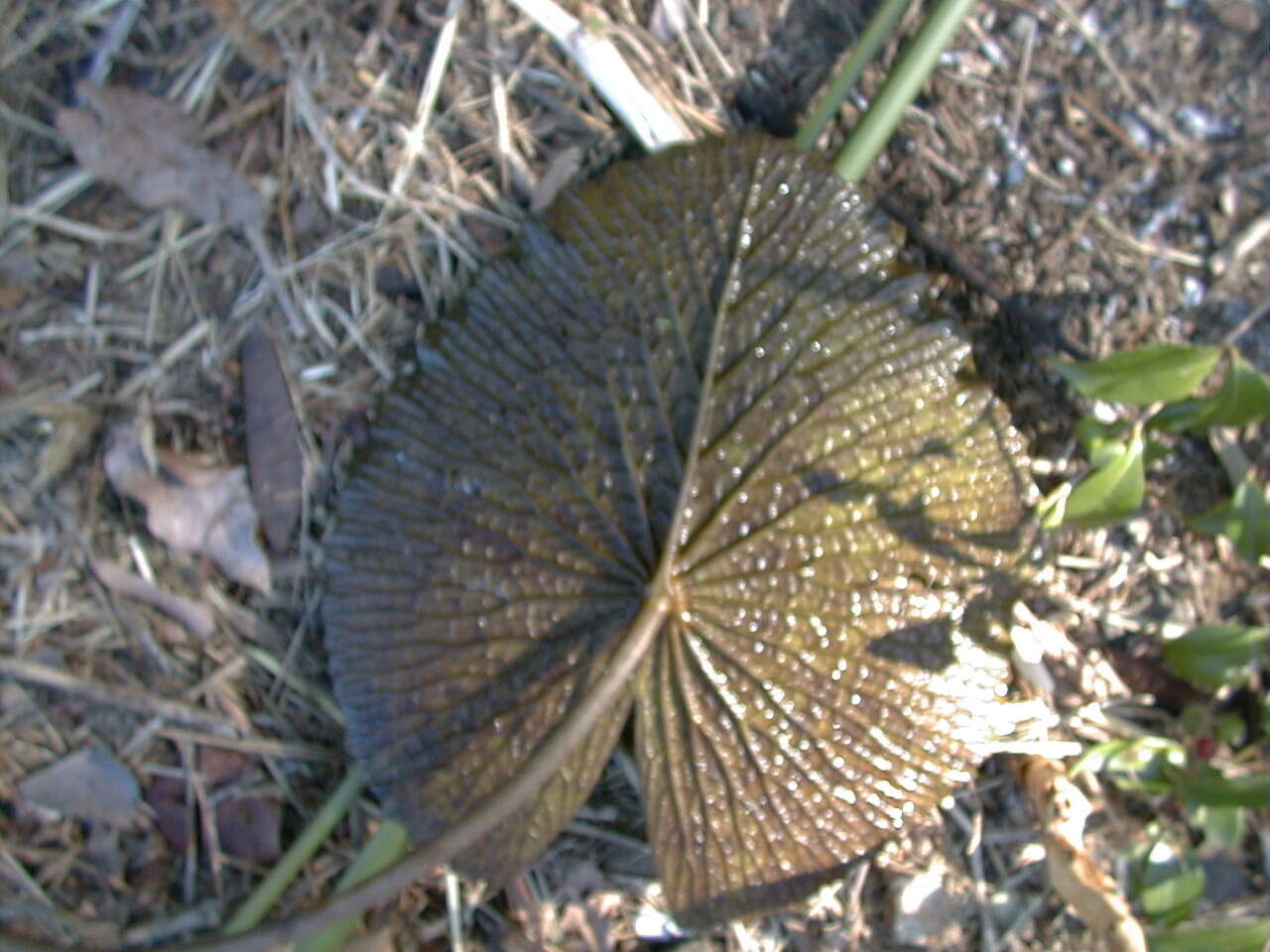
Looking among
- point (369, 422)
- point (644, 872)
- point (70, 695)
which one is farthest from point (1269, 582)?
point (70, 695)

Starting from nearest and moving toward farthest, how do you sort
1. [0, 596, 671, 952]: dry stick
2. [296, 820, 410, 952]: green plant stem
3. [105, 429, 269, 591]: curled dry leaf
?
1. [0, 596, 671, 952]: dry stick
2. [296, 820, 410, 952]: green plant stem
3. [105, 429, 269, 591]: curled dry leaf

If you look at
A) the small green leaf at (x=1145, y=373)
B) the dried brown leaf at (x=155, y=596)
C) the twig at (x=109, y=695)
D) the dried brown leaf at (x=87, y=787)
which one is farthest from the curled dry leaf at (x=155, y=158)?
the small green leaf at (x=1145, y=373)

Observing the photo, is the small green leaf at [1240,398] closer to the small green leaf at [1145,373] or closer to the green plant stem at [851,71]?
the small green leaf at [1145,373]

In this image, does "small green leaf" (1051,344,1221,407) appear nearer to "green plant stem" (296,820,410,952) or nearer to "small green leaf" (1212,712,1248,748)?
"small green leaf" (1212,712,1248,748)

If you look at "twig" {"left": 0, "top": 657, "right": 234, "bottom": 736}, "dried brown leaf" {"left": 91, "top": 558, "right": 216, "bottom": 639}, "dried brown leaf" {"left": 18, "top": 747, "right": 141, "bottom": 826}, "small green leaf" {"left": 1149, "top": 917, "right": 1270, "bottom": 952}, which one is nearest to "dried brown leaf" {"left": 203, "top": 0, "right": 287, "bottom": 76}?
"dried brown leaf" {"left": 91, "top": 558, "right": 216, "bottom": 639}

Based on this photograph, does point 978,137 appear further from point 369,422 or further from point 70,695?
point 70,695

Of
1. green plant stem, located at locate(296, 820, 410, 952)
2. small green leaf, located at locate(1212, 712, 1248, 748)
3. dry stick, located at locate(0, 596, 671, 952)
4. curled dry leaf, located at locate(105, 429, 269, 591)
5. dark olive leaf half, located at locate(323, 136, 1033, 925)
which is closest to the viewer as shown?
dry stick, located at locate(0, 596, 671, 952)
